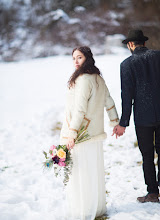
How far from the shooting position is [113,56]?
1196 cm

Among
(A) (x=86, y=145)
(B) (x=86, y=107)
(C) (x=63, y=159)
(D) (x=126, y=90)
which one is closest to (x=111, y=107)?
(D) (x=126, y=90)

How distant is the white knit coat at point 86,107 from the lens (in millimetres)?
2264

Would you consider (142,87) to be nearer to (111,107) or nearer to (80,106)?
(111,107)

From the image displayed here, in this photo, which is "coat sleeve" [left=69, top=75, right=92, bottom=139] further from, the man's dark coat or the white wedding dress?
the man's dark coat

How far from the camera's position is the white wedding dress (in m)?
2.37

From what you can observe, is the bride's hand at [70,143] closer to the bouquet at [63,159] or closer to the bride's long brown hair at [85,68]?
the bouquet at [63,159]

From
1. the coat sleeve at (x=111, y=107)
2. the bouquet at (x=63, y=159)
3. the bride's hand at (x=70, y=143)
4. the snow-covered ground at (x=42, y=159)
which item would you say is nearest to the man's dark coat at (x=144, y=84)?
the coat sleeve at (x=111, y=107)

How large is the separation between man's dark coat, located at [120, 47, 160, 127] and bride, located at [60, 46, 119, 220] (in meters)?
0.25

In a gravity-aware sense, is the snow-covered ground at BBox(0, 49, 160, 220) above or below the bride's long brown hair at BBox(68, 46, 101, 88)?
below

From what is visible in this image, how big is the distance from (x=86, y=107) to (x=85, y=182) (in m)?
0.66

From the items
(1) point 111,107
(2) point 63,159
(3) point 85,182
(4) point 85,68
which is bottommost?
(3) point 85,182

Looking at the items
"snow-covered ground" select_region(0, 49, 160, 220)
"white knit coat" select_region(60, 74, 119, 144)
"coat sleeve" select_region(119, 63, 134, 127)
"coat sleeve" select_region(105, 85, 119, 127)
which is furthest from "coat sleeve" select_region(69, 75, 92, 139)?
"snow-covered ground" select_region(0, 49, 160, 220)

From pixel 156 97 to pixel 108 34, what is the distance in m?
12.8

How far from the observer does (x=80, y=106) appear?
2.26 m
